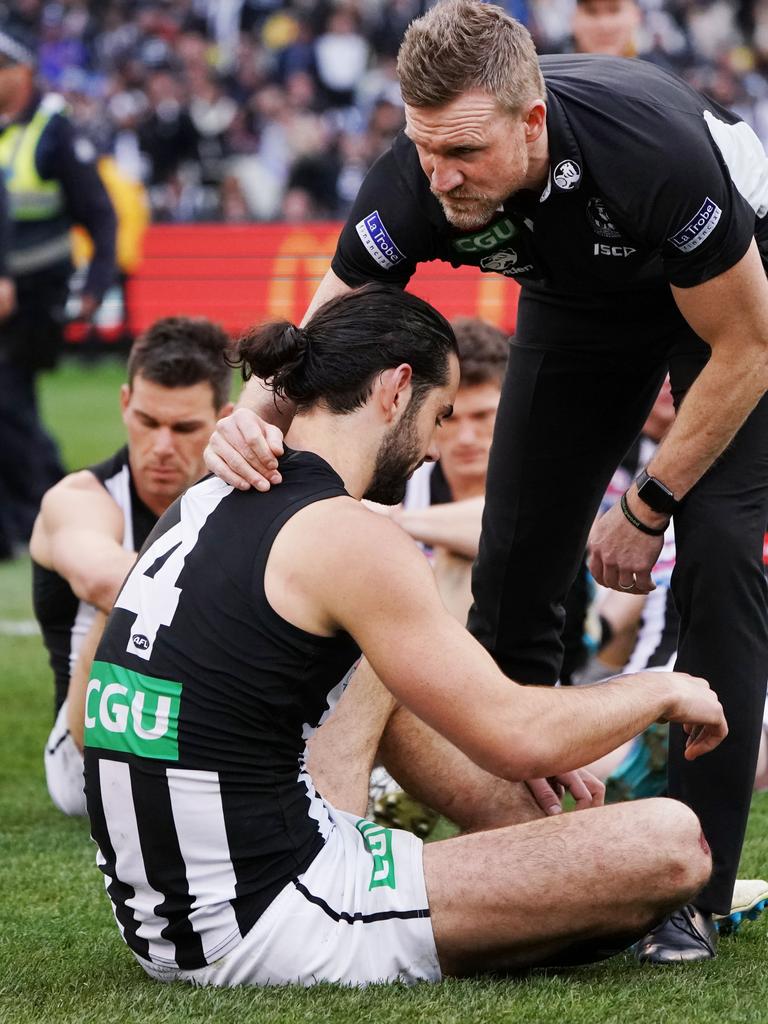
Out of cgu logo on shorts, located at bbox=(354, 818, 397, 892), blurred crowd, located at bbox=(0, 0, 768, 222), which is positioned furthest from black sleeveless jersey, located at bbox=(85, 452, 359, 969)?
blurred crowd, located at bbox=(0, 0, 768, 222)

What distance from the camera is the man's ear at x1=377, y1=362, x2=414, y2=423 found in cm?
329

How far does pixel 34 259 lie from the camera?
10.3m

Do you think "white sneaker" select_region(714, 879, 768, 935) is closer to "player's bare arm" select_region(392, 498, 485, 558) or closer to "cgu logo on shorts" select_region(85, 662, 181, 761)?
"cgu logo on shorts" select_region(85, 662, 181, 761)

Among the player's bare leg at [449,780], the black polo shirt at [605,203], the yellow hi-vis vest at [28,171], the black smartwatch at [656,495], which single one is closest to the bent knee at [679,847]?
the player's bare leg at [449,780]

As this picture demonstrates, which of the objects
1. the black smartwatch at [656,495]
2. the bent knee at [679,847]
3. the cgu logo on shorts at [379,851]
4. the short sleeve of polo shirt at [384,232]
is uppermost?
the short sleeve of polo shirt at [384,232]

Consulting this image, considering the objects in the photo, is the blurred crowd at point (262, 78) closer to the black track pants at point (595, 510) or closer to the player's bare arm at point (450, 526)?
the player's bare arm at point (450, 526)

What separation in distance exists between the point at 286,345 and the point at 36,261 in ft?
24.3

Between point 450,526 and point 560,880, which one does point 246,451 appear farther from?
point 450,526

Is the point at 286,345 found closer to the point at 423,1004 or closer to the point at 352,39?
the point at 423,1004

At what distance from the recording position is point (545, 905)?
3.13 meters

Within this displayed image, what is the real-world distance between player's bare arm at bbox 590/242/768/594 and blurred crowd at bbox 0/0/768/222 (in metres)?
16.5

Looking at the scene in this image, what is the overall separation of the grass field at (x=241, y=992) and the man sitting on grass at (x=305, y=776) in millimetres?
85

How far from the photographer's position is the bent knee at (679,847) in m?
3.16

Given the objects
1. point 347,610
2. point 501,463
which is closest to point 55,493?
point 501,463
